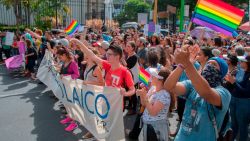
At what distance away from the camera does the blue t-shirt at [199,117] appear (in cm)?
244

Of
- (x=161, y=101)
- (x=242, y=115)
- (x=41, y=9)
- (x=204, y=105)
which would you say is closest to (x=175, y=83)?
(x=204, y=105)

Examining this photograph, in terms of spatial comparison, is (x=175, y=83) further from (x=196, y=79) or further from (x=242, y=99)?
(x=242, y=99)

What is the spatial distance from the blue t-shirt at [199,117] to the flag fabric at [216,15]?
197 centimetres

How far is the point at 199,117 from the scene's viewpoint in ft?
8.18

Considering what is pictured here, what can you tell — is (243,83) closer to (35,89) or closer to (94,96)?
(94,96)

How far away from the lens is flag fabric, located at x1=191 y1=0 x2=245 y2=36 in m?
4.30

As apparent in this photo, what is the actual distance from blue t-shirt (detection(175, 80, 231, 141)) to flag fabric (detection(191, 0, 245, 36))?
197cm

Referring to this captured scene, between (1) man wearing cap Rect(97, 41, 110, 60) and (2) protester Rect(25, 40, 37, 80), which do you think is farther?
(2) protester Rect(25, 40, 37, 80)

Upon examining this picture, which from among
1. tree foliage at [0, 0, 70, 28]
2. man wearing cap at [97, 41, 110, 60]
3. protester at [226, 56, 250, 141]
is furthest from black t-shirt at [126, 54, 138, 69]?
tree foliage at [0, 0, 70, 28]

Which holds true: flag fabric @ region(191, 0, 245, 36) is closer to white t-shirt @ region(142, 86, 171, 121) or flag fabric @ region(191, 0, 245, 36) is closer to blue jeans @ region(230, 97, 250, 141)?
blue jeans @ region(230, 97, 250, 141)

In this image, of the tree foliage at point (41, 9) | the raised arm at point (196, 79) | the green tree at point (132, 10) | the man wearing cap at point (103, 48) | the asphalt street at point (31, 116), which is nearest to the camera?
the raised arm at point (196, 79)

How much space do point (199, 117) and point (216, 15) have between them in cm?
263

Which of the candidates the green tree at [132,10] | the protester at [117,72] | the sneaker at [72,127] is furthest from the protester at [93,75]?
the green tree at [132,10]

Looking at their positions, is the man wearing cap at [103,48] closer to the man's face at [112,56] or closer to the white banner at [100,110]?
the white banner at [100,110]
